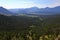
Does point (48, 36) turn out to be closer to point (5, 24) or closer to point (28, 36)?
point (28, 36)

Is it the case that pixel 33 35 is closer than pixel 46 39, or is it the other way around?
pixel 46 39

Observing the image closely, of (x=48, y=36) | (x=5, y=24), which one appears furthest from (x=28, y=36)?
(x=5, y=24)

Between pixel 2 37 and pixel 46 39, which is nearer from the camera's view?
pixel 46 39

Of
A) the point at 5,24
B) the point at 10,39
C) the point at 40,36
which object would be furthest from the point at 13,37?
the point at 5,24

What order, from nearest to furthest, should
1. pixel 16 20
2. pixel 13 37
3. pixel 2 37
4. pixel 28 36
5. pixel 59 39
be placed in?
pixel 59 39
pixel 28 36
pixel 13 37
pixel 2 37
pixel 16 20

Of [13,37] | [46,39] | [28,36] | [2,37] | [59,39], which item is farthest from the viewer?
[2,37]

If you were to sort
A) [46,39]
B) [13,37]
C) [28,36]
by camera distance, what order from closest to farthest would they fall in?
1. [46,39]
2. [28,36]
3. [13,37]

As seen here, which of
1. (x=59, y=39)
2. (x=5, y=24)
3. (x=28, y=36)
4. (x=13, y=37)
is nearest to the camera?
(x=59, y=39)

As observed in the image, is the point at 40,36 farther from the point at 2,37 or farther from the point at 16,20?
the point at 16,20
